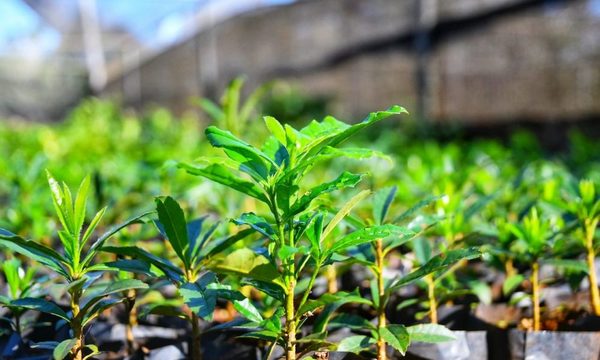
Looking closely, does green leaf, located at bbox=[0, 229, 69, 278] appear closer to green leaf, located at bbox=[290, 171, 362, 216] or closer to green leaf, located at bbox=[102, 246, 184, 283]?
green leaf, located at bbox=[102, 246, 184, 283]

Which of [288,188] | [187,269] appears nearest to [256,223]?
[288,188]

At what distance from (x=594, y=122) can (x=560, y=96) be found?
0.37m

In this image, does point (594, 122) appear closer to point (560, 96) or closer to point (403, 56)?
point (560, 96)

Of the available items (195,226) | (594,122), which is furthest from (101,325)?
(594,122)

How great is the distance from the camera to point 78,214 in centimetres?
92

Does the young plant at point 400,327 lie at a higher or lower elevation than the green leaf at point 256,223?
lower

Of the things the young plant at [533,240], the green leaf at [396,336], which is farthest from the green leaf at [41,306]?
the young plant at [533,240]

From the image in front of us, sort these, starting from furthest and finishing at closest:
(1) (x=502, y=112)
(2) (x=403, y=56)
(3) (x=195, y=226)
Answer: (2) (x=403, y=56) < (1) (x=502, y=112) < (3) (x=195, y=226)

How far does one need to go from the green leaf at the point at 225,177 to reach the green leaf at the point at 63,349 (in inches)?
10.5

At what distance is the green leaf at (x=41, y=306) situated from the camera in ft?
2.96

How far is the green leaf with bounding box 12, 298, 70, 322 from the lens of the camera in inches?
35.5

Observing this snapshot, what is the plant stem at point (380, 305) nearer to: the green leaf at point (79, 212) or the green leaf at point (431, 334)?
the green leaf at point (431, 334)

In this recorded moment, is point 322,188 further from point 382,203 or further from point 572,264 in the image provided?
point 572,264

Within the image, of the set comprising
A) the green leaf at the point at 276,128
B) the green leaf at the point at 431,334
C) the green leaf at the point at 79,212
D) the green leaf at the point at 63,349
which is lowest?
the green leaf at the point at 63,349
